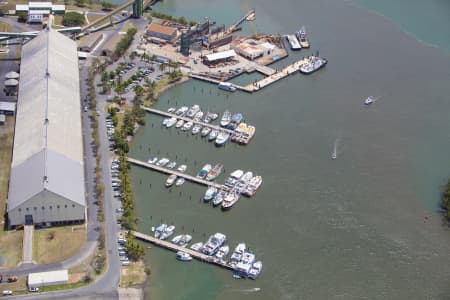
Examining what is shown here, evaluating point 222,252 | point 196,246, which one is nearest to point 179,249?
point 196,246

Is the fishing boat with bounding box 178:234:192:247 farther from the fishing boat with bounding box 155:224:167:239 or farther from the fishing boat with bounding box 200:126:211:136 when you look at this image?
the fishing boat with bounding box 200:126:211:136

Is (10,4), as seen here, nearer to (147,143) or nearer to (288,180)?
(147,143)

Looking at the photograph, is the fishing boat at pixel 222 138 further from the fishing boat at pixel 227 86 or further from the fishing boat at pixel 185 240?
the fishing boat at pixel 185 240

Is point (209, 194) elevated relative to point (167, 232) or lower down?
elevated

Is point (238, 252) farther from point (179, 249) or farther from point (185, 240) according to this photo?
point (179, 249)

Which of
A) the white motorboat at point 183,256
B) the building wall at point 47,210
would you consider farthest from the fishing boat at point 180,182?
the building wall at point 47,210

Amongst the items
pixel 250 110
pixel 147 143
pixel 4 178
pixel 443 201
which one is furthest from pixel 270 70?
pixel 4 178
